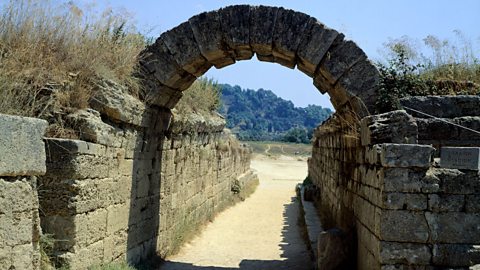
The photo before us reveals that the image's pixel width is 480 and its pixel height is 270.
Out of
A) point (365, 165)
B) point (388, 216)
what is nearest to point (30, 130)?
point (388, 216)

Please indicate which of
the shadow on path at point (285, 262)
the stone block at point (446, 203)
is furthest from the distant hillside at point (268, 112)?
the stone block at point (446, 203)

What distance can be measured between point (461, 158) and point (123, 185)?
4.45m

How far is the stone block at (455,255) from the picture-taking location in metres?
5.29

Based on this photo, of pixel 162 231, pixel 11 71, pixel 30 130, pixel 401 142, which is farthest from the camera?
pixel 162 231

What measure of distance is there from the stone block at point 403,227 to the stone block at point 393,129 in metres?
0.86

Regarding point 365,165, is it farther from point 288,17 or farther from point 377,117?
point 288,17

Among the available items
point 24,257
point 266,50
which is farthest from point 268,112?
point 24,257

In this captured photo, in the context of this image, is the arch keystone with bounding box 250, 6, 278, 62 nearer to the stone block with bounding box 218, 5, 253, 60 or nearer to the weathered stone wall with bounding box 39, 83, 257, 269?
the stone block with bounding box 218, 5, 253, 60

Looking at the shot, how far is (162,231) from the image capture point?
906 centimetres

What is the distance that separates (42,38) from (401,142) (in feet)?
15.2

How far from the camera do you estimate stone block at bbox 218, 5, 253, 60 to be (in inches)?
288

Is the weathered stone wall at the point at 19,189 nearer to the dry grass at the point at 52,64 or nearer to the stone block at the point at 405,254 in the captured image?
the dry grass at the point at 52,64

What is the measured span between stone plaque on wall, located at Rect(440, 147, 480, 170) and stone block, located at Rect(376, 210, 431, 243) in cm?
64

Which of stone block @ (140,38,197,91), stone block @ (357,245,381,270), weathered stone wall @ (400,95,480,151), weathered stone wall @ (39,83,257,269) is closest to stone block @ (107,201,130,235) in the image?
weathered stone wall @ (39,83,257,269)
